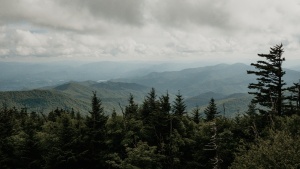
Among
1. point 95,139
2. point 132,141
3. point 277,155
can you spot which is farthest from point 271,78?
point 95,139

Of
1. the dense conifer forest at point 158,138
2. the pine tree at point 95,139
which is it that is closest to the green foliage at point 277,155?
the dense conifer forest at point 158,138

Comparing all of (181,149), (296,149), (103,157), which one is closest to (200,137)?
(181,149)

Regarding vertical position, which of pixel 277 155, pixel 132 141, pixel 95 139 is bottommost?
pixel 95 139

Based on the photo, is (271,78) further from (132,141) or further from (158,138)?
(132,141)

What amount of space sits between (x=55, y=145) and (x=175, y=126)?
1849 centimetres

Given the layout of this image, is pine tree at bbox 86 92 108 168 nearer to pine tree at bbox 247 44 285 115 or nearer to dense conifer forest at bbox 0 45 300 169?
dense conifer forest at bbox 0 45 300 169

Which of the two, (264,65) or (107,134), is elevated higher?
(264,65)

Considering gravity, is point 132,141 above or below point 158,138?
below

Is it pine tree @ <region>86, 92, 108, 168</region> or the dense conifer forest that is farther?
pine tree @ <region>86, 92, 108, 168</region>

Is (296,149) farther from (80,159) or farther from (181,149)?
(80,159)

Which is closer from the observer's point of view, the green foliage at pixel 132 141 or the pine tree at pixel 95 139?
the green foliage at pixel 132 141

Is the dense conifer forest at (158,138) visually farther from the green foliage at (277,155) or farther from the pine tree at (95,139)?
the green foliage at (277,155)

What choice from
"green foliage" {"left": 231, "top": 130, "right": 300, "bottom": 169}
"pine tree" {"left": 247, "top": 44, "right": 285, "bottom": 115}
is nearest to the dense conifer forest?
"pine tree" {"left": 247, "top": 44, "right": 285, "bottom": 115}

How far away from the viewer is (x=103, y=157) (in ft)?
135
